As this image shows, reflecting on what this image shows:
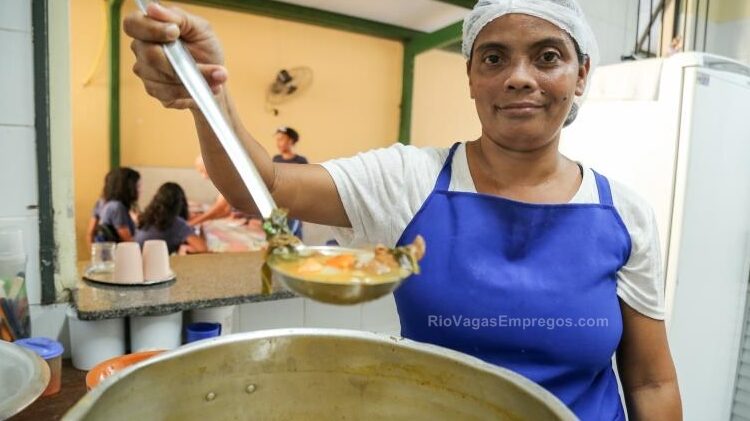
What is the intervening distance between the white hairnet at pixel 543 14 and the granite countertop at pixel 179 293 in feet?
2.60

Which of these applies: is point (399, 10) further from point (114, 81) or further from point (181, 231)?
point (181, 231)

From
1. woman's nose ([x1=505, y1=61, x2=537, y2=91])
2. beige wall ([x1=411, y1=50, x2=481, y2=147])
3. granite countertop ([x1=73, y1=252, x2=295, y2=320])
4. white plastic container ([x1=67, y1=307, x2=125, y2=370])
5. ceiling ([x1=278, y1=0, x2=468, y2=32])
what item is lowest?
white plastic container ([x1=67, y1=307, x2=125, y2=370])

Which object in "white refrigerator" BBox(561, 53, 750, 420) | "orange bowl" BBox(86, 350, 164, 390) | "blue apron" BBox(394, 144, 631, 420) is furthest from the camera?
"white refrigerator" BBox(561, 53, 750, 420)

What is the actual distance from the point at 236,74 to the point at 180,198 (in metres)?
2.31

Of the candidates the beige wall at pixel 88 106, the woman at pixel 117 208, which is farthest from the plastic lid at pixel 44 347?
the beige wall at pixel 88 106

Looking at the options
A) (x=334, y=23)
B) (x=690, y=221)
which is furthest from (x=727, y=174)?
(x=334, y=23)

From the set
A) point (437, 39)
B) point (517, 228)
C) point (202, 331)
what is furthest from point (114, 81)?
point (517, 228)

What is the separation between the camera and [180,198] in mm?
3441

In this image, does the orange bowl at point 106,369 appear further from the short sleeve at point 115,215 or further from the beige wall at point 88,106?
the beige wall at point 88,106

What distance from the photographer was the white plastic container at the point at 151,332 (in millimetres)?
1501

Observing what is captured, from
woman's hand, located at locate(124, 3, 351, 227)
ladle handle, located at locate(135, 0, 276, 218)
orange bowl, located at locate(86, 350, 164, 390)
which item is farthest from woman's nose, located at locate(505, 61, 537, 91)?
orange bowl, located at locate(86, 350, 164, 390)

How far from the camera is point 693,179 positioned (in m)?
2.29

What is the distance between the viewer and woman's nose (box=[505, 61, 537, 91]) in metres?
0.93

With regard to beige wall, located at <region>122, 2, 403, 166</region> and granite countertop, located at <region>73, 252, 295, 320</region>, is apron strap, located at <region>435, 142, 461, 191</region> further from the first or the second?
beige wall, located at <region>122, 2, 403, 166</region>
